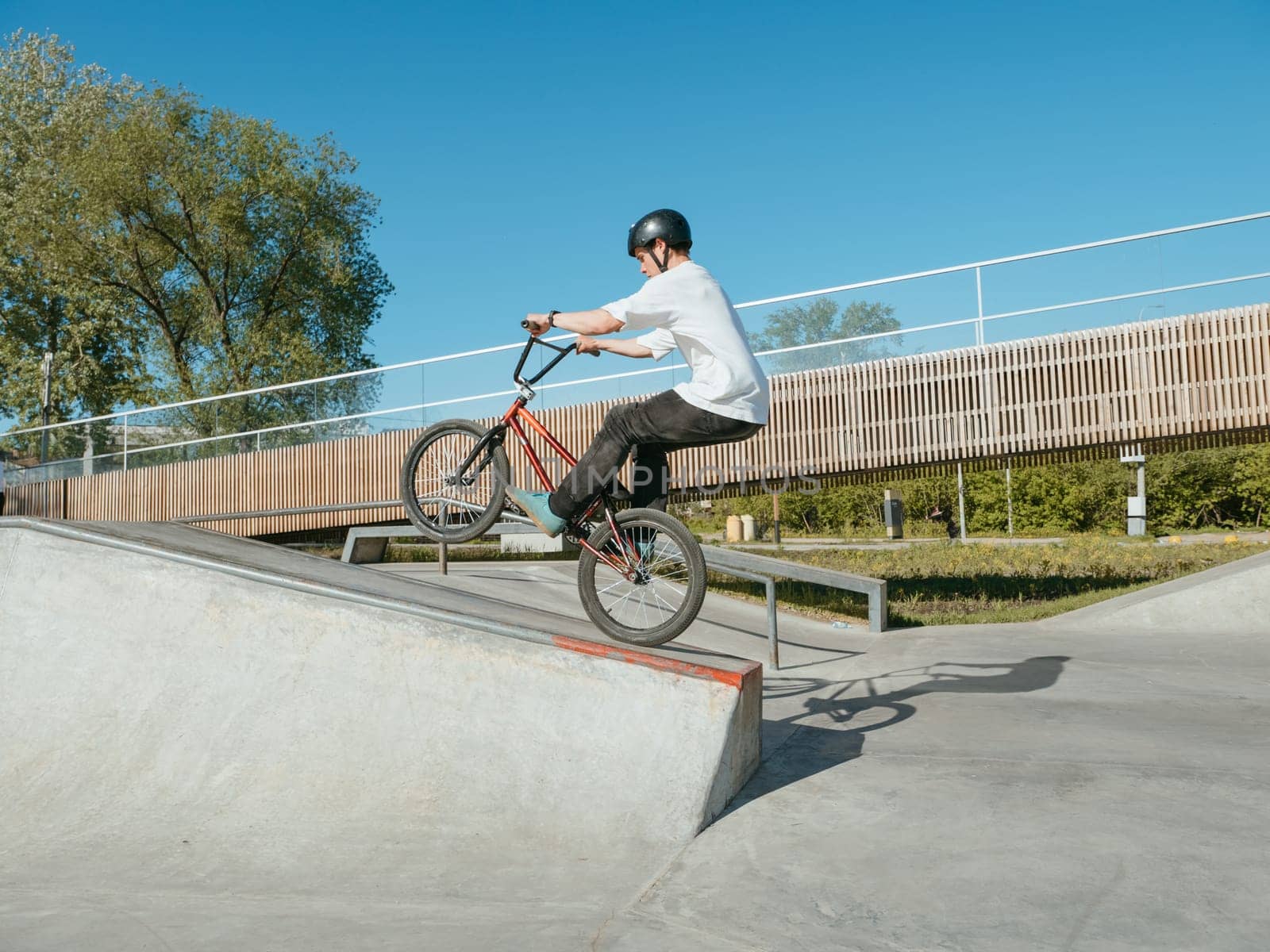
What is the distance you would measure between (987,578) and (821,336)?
484cm

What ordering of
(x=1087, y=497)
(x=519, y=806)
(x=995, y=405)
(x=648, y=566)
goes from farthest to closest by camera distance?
1. (x=1087, y=497)
2. (x=995, y=405)
3. (x=648, y=566)
4. (x=519, y=806)

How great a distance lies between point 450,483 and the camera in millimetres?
5773

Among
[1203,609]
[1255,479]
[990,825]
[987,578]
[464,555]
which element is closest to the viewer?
[990,825]

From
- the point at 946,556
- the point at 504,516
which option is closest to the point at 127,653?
the point at 504,516

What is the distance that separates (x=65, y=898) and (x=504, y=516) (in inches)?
117

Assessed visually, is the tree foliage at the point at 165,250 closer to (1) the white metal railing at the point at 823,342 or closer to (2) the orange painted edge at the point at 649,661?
(1) the white metal railing at the point at 823,342

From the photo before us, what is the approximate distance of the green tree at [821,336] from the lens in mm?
12625

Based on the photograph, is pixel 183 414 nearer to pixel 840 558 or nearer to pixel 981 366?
pixel 840 558

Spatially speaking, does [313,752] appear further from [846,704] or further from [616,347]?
[846,704]

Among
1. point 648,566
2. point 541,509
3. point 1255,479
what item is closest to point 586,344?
point 541,509

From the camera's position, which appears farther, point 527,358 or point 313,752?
point 527,358

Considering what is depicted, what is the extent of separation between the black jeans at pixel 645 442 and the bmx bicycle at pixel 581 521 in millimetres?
93

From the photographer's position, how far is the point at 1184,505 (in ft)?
78.2

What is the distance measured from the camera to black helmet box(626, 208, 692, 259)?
4.81m
